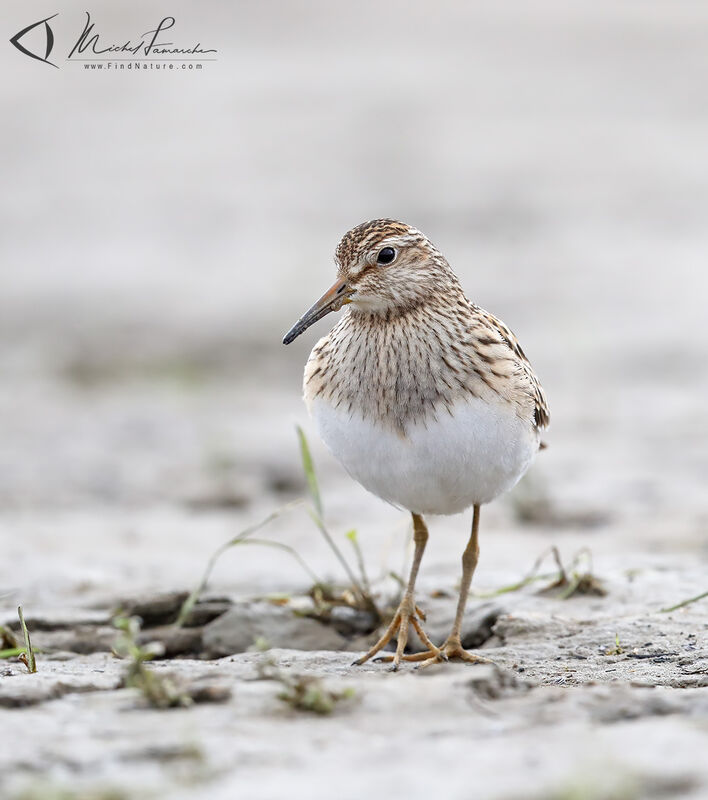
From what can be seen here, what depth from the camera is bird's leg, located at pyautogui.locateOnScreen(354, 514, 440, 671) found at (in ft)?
15.0

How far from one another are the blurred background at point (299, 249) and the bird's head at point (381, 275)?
1.94 m

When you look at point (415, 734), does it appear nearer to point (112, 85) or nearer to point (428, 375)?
point (428, 375)

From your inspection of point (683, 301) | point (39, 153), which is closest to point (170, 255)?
point (39, 153)

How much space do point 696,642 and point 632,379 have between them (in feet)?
17.5

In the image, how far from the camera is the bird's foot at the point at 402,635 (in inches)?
179

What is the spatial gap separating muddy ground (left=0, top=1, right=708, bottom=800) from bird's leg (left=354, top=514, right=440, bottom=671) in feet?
0.51

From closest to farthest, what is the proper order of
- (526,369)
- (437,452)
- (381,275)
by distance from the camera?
(437,452)
(381,275)
(526,369)

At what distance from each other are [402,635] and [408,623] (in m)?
0.13

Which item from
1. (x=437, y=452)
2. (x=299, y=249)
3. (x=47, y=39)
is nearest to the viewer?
(x=437, y=452)

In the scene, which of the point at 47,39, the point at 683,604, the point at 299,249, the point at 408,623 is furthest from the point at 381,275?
the point at 47,39

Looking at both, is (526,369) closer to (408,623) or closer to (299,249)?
(408,623)

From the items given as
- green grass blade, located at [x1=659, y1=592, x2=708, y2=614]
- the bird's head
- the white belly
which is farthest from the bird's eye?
green grass blade, located at [x1=659, y1=592, x2=708, y2=614]

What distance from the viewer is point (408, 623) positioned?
4824 mm

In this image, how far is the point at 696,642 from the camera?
4422 mm
